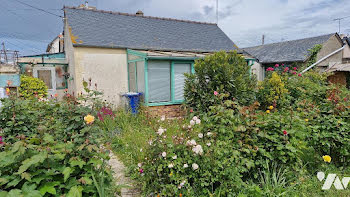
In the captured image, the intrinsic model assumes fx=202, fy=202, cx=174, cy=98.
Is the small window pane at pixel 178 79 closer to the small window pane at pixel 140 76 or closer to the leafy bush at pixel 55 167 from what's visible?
the small window pane at pixel 140 76

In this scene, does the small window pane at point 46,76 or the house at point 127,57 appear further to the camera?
the small window pane at point 46,76

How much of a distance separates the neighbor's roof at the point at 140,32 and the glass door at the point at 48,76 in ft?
12.5

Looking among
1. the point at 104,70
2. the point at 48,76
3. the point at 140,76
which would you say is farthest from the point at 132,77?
the point at 48,76

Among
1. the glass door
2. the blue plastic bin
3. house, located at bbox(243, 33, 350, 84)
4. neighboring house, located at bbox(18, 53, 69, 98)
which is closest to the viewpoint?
the blue plastic bin

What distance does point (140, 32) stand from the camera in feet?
34.3

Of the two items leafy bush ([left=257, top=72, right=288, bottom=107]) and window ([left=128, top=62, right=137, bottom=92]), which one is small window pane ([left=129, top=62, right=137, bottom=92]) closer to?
A: window ([left=128, top=62, right=137, bottom=92])

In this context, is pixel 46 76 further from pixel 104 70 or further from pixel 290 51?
pixel 290 51

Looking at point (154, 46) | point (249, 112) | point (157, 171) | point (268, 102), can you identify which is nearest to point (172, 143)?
point (157, 171)

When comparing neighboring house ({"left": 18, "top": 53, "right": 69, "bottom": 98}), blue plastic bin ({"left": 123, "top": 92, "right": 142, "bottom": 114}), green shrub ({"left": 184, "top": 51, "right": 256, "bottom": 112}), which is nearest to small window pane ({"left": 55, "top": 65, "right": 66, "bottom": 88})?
neighboring house ({"left": 18, "top": 53, "right": 69, "bottom": 98})

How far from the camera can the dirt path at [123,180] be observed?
2785 mm

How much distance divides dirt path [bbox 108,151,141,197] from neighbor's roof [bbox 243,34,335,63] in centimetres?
1475

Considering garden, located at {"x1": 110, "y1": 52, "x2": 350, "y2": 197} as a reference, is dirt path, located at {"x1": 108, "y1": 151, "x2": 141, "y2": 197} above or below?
below

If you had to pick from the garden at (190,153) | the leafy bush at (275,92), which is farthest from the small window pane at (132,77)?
the leafy bush at (275,92)

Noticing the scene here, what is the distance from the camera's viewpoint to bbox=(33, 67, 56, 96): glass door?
1117 cm
